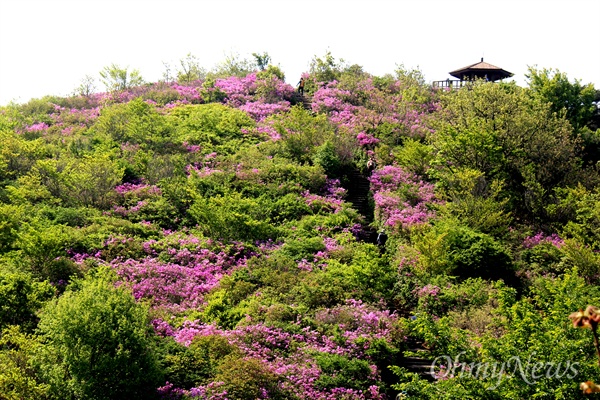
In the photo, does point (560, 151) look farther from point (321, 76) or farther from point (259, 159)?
point (321, 76)

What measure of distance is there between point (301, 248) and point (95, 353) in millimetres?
11047

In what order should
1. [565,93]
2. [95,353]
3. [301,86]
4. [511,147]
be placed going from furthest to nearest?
1. [301,86]
2. [565,93]
3. [511,147]
4. [95,353]

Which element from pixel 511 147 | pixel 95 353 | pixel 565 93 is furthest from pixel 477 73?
pixel 95 353

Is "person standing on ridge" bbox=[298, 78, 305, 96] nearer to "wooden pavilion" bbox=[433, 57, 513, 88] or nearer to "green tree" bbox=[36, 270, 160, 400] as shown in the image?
"wooden pavilion" bbox=[433, 57, 513, 88]

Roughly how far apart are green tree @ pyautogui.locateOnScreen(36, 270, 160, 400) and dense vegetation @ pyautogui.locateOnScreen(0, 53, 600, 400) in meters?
0.05

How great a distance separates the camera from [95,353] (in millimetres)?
14094

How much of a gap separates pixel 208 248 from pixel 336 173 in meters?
10.6

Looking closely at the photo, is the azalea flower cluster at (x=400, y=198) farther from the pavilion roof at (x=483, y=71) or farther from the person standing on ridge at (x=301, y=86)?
the pavilion roof at (x=483, y=71)

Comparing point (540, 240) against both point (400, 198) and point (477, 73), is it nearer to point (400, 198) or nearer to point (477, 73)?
point (400, 198)

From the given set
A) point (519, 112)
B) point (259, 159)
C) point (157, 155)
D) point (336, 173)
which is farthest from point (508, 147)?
point (157, 155)

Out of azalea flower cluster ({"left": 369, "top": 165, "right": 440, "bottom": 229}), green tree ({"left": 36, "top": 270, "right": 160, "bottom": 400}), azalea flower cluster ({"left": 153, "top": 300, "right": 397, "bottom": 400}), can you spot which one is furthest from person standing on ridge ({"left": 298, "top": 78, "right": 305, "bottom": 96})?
green tree ({"left": 36, "top": 270, "right": 160, "bottom": 400})

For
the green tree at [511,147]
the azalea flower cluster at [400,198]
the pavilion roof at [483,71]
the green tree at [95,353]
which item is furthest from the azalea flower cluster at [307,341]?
the pavilion roof at [483,71]

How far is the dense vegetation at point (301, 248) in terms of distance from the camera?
14.1 meters

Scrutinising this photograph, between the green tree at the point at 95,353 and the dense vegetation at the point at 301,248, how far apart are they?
→ 5 centimetres
